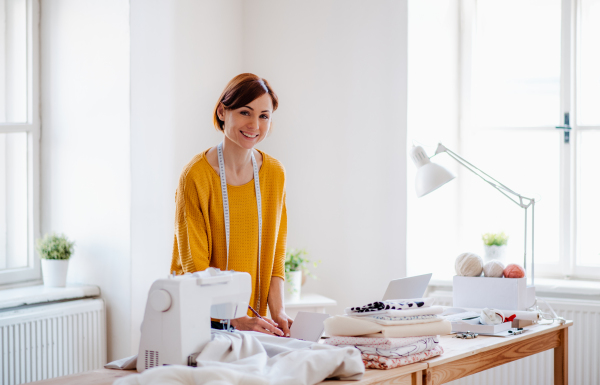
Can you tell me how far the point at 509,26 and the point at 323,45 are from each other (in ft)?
3.60

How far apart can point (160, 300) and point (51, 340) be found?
169 cm

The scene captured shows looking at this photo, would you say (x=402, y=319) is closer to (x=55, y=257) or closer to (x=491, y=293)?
(x=491, y=293)

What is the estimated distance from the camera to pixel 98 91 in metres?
3.10

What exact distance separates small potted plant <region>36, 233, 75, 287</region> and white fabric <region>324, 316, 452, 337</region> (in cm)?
177

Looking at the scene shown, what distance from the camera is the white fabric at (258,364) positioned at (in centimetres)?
129

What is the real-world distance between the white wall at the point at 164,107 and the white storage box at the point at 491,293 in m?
1.48

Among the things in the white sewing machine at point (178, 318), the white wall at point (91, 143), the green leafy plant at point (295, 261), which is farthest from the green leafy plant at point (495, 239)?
the white sewing machine at point (178, 318)

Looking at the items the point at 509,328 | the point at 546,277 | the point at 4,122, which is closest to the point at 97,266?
the point at 4,122

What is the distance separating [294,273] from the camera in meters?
3.27

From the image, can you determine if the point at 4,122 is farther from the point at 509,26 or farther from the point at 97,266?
the point at 509,26

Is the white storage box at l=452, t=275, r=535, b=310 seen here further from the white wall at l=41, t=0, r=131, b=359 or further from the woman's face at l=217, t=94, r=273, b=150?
the white wall at l=41, t=0, r=131, b=359

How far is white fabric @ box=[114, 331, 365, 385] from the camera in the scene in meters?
1.29

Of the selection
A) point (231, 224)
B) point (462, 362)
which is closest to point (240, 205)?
point (231, 224)

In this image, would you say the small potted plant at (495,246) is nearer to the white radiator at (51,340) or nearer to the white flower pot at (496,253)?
the white flower pot at (496,253)
